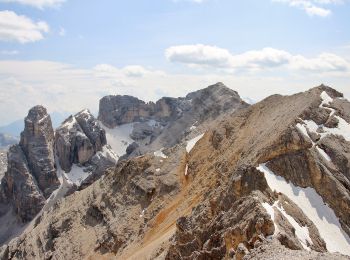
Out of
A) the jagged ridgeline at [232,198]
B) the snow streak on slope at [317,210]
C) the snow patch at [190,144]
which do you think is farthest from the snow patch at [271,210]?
the snow patch at [190,144]

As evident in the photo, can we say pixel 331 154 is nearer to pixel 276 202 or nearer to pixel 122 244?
pixel 276 202

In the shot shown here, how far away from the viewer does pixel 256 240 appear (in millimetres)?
29766

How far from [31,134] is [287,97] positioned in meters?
144

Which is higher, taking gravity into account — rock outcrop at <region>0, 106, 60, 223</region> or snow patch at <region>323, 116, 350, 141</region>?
snow patch at <region>323, 116, 350, 141</region>

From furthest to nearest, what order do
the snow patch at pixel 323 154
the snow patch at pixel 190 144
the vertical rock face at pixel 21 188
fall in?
the vertical rock face at pixel 21 188, the snow patch at pixel 190 144, the snow patch at pixel 323 154

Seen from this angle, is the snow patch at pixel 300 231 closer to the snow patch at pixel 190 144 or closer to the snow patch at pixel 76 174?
the snow patch at pixel 190 144

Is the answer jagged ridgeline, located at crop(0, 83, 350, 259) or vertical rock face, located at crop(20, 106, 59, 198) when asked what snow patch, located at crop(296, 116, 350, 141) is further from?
vertical rock face, located at crop(20, 106, 59, 198)

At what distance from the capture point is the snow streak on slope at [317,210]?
38.3m

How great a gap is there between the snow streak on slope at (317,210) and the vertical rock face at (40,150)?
151391 mm

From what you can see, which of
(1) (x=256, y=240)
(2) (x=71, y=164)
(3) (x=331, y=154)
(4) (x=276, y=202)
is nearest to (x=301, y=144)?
(3) (x=331, y=154)

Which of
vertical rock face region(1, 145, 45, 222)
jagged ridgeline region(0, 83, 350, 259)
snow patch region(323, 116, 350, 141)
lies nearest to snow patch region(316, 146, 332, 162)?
jagged ridgeline region(0, 83, 350, 259)

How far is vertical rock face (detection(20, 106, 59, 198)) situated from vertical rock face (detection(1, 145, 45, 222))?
2.97 meters

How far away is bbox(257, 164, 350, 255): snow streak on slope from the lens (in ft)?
126

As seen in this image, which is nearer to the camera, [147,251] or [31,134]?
[147,251]
